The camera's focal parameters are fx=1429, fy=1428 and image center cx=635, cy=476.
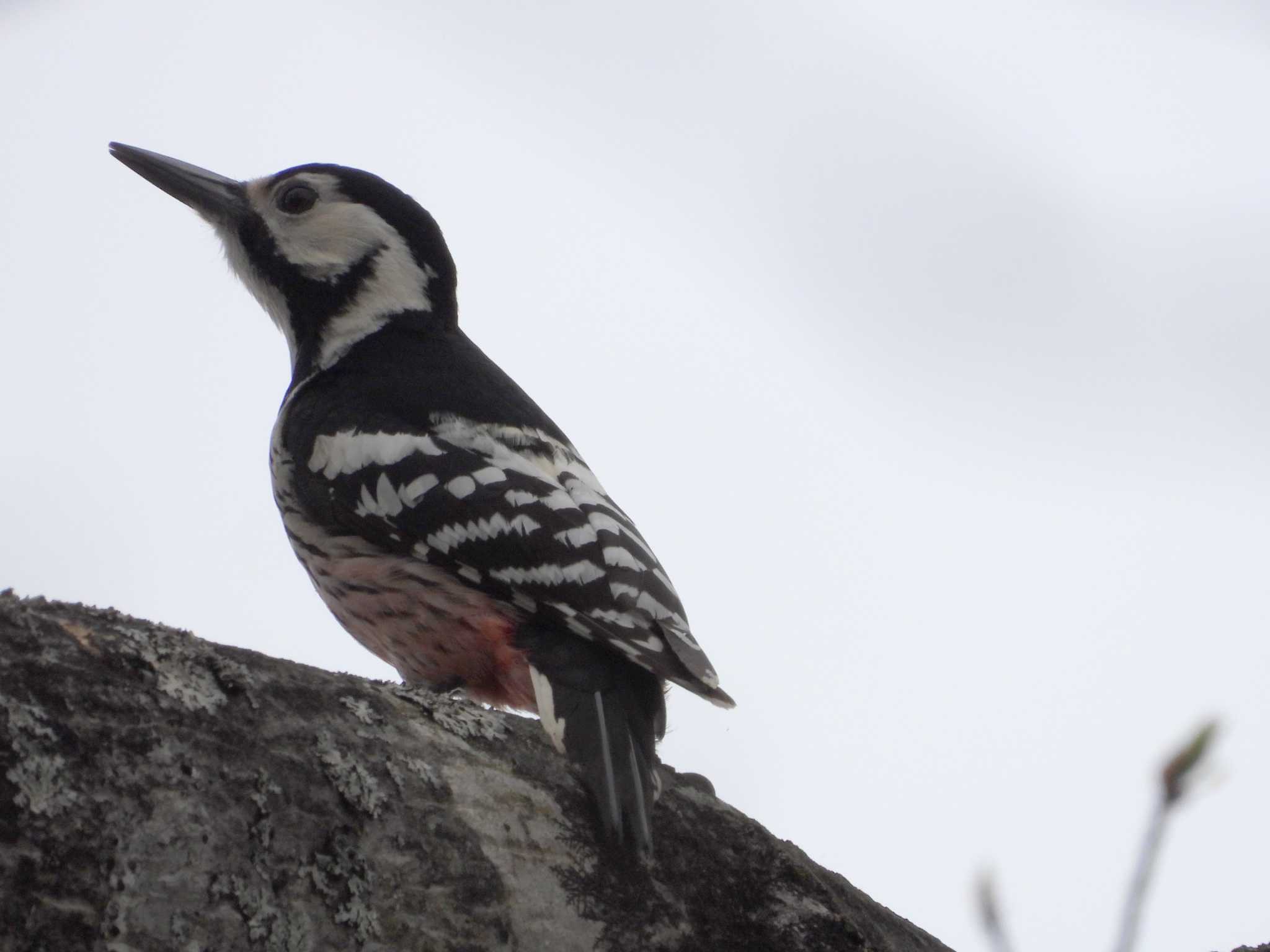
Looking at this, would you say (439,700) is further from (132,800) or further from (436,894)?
(132,800)

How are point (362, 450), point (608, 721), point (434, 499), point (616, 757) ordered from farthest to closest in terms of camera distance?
point (362, 450)
point (434, 499)
point (608, 721)
point (616, 757)

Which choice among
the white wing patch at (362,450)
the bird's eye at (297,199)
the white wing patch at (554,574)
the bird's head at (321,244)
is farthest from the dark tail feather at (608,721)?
the bird's eye at (297,199)

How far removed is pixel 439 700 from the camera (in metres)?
2.58

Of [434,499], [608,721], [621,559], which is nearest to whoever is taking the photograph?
[608,721]

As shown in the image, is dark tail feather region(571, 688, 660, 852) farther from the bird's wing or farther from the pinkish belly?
the pinkish belly

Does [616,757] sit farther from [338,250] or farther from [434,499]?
[338,250]

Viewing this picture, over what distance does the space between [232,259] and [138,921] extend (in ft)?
14.4

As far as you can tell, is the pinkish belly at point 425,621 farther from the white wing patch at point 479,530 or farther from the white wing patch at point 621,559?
the white wing patch at point 621,559

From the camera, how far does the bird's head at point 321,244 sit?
5.57 metres

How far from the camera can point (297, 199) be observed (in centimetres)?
571

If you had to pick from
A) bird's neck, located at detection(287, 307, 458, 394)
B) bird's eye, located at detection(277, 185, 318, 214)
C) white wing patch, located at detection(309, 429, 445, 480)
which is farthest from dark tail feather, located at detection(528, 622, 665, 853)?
bird's eye, located at detection(277, 185, 318, 214)

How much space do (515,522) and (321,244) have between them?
2.23 meters

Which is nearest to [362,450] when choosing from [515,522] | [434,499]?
[434,499]

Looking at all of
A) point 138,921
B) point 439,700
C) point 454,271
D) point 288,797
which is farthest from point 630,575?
point 454,271
